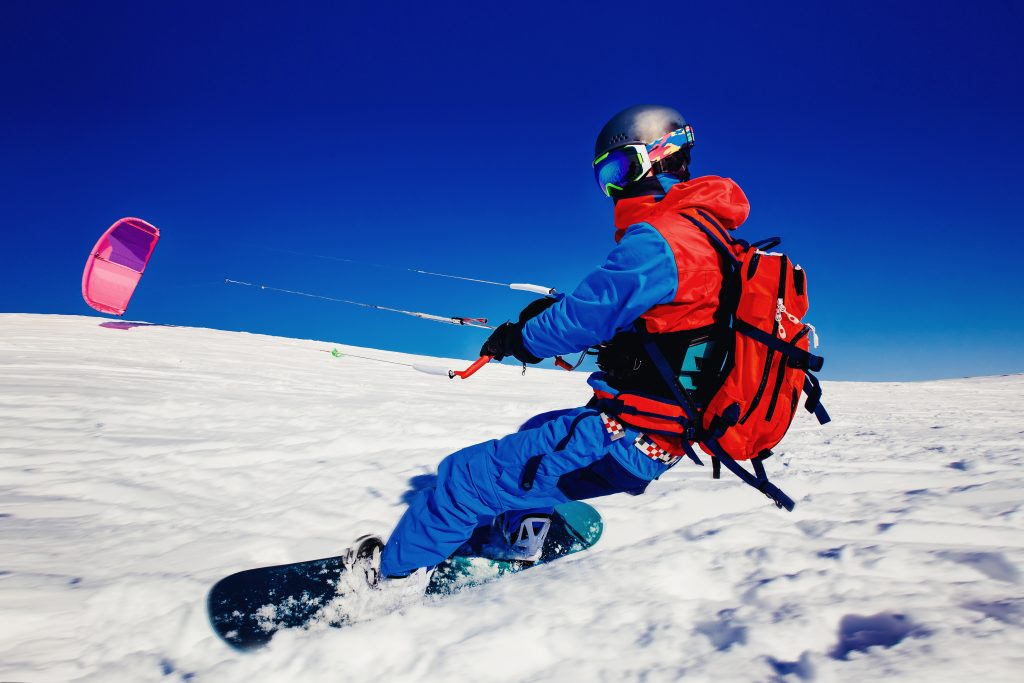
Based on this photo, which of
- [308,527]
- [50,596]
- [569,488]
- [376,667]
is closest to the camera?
[376,667]

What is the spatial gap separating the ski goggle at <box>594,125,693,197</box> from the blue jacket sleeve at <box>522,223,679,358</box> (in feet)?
2.29

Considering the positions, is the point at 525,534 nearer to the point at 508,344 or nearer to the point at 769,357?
the point at 508,344

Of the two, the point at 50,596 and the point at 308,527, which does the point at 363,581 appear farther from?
the point at 50,596

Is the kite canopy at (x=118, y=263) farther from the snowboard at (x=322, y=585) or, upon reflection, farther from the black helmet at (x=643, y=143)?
the black helmet at (x=643, y=143)

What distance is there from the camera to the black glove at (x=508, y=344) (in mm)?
2670

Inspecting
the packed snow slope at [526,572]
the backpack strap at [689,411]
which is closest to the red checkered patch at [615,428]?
the backpack strap at [689,411]

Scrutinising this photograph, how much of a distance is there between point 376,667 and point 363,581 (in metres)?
0.94

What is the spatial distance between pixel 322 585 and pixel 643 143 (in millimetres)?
3208

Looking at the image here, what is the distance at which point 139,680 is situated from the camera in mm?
2043

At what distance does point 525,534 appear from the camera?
3227 millimetres

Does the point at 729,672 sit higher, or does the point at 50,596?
the point at 50,596

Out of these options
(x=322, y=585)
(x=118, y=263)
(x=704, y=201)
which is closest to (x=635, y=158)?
(x=704, y=201)

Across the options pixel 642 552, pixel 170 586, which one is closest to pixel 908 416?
pixel 642 552

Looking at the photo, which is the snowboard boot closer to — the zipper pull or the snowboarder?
the snowboarder
